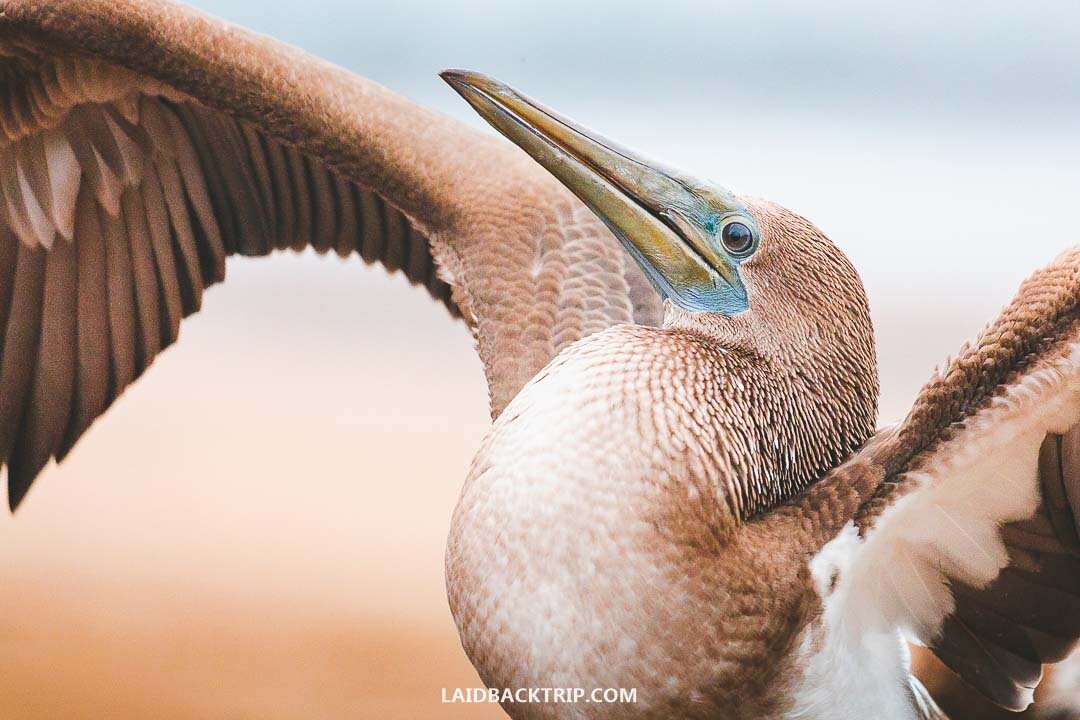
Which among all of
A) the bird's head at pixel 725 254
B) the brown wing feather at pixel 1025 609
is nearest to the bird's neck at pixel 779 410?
the bird's head at pixel 725 254

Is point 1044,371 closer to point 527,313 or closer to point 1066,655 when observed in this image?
point 1066,655

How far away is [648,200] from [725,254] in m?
0.09

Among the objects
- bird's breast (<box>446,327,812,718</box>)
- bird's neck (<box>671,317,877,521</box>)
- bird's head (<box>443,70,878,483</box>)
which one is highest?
bird's head (<box>443,70,878,483</box>)

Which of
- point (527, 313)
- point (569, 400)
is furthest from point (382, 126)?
point (569, 400)

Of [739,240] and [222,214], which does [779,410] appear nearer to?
[739,240]

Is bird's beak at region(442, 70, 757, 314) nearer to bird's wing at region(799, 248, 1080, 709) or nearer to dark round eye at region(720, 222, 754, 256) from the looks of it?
dark round eye at region(720, 222, 754, 256)

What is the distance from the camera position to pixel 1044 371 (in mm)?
986

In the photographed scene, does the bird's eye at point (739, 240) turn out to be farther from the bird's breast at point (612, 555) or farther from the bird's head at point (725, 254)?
the bird's breast at point (612, 555)

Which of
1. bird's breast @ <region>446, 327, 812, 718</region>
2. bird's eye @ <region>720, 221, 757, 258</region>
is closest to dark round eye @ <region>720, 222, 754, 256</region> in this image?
bird's eye @ <region>720, 221, 757, 258</region>

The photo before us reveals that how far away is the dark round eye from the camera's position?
119 centimetres

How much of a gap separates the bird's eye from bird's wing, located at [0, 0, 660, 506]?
374 millimetres

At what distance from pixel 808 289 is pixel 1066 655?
384 millimetres

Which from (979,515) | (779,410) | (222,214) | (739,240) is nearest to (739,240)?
(739,240)

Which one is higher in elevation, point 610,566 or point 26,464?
point 610,566
